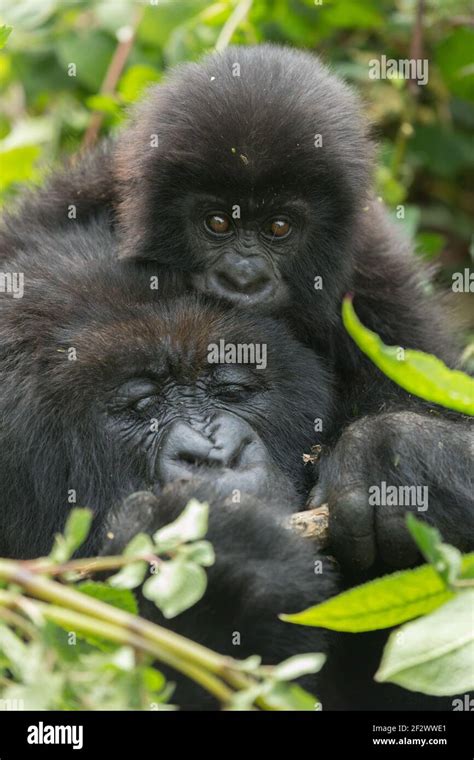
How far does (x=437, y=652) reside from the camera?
211cm

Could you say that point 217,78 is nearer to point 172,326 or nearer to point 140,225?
point 140,225

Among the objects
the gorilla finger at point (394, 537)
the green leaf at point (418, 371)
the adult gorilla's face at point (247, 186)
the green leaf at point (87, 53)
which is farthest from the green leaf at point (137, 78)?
the green leaf at point (418, 371)

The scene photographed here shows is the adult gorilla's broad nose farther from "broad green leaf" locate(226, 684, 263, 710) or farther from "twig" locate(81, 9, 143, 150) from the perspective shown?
"twig" locate(81, 9, 143, 150)

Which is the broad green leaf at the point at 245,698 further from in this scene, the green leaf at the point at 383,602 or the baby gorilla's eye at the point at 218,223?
the baby gorilla's eye at the point at 218,223

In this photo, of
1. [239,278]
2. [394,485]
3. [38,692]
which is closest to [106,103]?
[239,278]

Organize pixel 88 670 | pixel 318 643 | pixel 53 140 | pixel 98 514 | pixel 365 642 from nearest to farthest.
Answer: pixel 88 670 → pixel 318 643 → pixel 98 514 → pixel 365 642 → pixel 53 140

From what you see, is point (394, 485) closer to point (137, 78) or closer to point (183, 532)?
point (183, 532)

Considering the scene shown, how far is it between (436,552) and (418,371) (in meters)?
0.41

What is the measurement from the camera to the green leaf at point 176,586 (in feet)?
6.19

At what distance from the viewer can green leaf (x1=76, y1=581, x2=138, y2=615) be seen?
221cm

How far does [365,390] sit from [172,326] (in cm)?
80

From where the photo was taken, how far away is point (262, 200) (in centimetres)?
348

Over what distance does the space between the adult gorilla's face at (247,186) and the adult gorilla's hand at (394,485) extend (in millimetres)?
584
